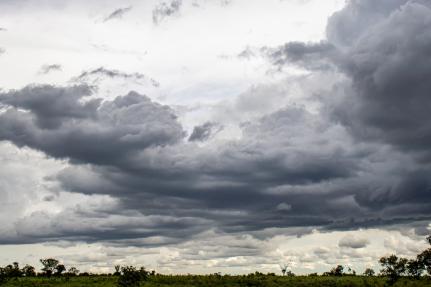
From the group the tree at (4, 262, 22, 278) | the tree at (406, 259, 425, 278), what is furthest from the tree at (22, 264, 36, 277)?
the tree at (406, 259, 425, 278)

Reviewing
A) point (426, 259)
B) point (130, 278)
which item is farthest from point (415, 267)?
point (130, 278)

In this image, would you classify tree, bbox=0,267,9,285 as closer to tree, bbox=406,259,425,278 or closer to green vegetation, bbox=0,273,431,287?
green vegetation, bbox=0,273,431,287

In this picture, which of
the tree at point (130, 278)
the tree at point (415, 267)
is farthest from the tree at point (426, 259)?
the tree at point (130, 278)

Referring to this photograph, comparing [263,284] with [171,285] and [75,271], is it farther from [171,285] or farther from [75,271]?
[75,271]

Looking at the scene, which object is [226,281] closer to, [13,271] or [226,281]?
[226,281]

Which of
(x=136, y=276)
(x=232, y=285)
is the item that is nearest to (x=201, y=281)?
(x=232, y=285)

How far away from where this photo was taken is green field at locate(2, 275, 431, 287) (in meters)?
109

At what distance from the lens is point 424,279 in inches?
4498

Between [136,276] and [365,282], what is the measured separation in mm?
42632

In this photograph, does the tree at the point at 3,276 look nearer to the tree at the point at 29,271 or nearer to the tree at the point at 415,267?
the tree at the point at 29,271

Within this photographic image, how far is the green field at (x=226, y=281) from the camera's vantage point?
4289 inches

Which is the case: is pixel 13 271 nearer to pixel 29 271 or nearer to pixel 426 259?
pixel 29 271

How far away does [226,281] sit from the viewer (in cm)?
11056

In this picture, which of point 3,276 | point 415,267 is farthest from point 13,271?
point 415,267
